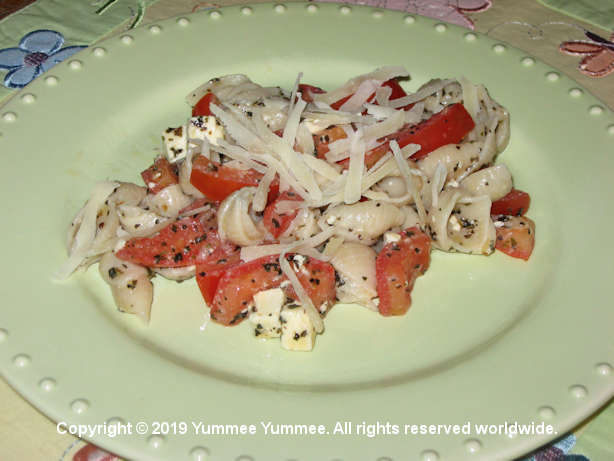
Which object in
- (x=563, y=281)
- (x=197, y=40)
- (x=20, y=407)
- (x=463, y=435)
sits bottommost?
(x=20, y=407)

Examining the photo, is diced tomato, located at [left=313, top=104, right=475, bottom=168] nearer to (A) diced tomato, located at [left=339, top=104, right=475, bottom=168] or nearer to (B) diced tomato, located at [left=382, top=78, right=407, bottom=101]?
(A) diced tomato, located at [left=339, top=104, right=475, bottom=168]

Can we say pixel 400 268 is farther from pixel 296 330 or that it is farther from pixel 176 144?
pixel 176 144

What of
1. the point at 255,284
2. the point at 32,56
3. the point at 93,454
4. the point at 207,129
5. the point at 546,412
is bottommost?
the point at 93,454

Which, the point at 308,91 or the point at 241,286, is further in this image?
the point at 308,91

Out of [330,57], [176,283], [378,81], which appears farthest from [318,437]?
[330,57]

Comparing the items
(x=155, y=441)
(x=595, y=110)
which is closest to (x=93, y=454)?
(x=155, y=441)

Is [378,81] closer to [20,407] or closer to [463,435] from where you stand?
[463,435]
